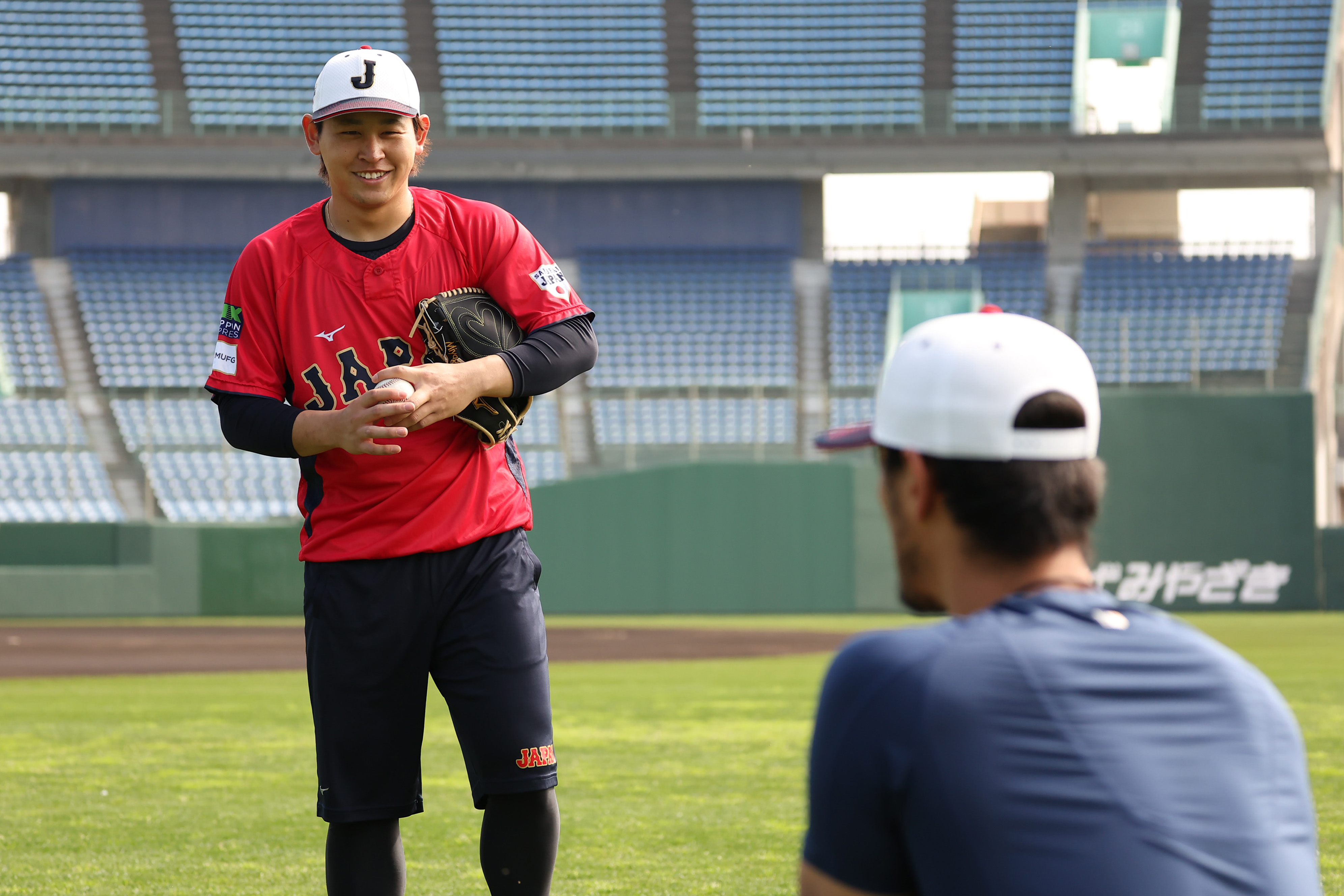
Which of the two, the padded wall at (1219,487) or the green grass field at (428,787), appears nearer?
the green grass field at (428,787)

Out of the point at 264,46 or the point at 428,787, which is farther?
the point at 264,46

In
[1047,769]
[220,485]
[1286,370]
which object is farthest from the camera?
[1286,370]

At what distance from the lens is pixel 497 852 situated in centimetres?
280

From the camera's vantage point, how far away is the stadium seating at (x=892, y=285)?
2391 centimetres

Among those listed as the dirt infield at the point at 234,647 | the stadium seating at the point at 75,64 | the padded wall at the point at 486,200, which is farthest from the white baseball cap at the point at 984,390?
the stadium seating at the point at 75,64

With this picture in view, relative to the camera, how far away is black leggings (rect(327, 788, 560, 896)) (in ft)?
9.14

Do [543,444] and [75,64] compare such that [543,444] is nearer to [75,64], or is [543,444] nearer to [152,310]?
[152,310]

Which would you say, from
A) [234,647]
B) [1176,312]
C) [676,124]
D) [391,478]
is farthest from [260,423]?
[676,124]

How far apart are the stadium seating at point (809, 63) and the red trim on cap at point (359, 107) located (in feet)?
80.0

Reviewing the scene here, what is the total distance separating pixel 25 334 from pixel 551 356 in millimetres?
23868

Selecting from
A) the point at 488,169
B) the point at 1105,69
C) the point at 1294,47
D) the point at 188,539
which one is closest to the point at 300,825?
the point at 188,539

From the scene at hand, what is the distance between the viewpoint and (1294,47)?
1034 inches

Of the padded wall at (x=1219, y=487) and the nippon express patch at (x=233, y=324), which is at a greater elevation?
the nippon express patch at (x=233, y=324)

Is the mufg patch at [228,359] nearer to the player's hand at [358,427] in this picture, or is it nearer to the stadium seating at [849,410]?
the player's hand at [358,427]
